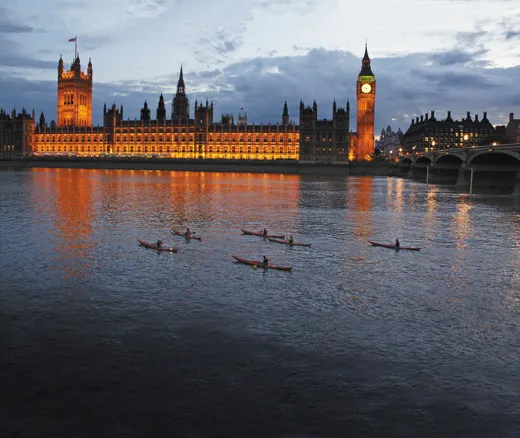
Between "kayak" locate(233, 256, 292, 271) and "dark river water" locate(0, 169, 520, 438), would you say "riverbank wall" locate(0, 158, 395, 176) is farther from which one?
"kayak" locate(233, 256, 292, 271)

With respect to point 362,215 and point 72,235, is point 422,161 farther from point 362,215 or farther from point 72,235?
point 72,235

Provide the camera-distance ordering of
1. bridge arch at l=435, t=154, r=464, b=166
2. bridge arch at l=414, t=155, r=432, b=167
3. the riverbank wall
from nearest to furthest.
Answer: bridge arch at l=435, t=154, r=464, b=166 → bridge arch at l=414, t=155, r=432, b=167 → the riverbank wall

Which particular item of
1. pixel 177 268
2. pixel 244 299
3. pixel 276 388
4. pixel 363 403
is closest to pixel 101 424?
pixel 276 388

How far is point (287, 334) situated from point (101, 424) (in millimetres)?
6480

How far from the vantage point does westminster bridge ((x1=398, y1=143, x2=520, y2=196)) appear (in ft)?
246

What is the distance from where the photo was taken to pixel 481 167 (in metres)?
85.8

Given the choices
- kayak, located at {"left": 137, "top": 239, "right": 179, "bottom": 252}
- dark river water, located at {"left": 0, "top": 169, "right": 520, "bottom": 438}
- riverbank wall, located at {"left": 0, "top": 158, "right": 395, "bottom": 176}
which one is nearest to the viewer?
dark river water, located at {"left": 0, "top": 169, "right": 520, "bottom": 438}

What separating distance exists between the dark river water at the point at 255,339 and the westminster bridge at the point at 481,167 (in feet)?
152

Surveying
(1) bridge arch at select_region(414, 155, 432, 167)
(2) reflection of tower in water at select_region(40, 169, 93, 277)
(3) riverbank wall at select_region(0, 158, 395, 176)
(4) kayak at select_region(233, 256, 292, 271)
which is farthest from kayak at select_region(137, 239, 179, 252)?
(3) riverbank wall at select_region(0, 158, 395, 176)

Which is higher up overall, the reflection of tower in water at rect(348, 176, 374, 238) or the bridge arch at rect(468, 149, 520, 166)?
the bridge arch at rect(468, 149, 520, 166)

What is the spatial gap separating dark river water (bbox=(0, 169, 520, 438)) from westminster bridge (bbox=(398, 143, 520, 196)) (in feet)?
152

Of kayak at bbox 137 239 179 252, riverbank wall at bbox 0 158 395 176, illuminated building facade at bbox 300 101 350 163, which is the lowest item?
kayak at bbox 137 239 179 252

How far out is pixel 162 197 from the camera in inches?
2479

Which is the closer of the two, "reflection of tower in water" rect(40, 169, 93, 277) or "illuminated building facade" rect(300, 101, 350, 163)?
"reflection of tower in water" rect(40, 169, 93, 277)
